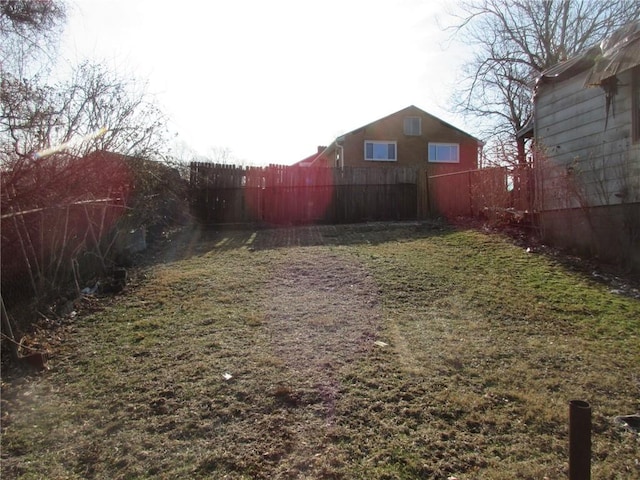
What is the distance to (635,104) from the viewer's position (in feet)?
26.0

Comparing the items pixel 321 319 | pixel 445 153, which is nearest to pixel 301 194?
pixel 321 319

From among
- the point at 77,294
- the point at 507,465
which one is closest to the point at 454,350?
the point at 507,465

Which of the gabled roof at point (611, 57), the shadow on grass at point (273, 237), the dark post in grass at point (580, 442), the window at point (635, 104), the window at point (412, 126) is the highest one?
the window at point (412, 126)

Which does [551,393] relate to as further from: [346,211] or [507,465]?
[346,211]

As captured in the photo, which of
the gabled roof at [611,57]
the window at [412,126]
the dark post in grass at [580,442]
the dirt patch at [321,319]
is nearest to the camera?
the dark post in grass at [580,442]

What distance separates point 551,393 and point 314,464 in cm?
212

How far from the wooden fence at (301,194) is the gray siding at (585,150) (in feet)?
16.1

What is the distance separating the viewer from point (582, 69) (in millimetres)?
9219

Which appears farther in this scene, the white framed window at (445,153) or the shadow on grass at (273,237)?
the white framed window at (445,153)

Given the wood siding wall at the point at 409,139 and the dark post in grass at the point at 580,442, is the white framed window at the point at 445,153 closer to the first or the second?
the wood siding wall at the point at 409,139

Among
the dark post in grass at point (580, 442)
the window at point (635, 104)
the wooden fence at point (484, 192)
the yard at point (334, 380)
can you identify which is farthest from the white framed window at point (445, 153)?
the dark post in grass at point (580, 442)

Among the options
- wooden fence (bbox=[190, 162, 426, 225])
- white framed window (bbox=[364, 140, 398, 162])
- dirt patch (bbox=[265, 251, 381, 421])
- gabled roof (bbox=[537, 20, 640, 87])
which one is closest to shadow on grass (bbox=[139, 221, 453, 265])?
wooden fence (bbox=[190, 162, 426, 225])

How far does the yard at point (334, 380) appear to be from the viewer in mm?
2865

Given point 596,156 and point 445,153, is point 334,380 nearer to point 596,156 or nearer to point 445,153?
point 596,156
